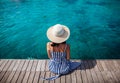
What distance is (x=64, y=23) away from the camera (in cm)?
1370

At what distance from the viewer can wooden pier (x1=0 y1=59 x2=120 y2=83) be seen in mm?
6108

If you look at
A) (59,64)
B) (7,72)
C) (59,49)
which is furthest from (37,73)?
(59,49)

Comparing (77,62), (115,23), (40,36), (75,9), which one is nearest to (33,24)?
(40,36)

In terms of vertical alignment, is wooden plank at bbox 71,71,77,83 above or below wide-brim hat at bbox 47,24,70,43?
below

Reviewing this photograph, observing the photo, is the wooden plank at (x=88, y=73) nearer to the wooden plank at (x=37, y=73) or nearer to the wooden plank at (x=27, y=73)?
the wooden plank at (x=37, y=73)

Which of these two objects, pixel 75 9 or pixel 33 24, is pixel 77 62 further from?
pixel 75 9

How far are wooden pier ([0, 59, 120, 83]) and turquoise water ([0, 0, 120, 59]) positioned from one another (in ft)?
7.28

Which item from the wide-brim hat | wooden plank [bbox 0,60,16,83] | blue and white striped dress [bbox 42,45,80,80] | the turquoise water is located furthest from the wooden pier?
the turquoise water

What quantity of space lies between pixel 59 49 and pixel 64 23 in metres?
7.81

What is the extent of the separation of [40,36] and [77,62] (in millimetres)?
5189

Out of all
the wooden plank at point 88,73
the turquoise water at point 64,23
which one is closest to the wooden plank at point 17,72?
the wooden plank at point 88,73

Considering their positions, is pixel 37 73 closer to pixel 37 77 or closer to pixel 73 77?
pixel 37 77

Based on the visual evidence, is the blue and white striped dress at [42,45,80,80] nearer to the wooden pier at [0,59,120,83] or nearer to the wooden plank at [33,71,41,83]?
the wooden pier at [0,59,120,83]

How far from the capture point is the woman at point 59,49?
235 inches
